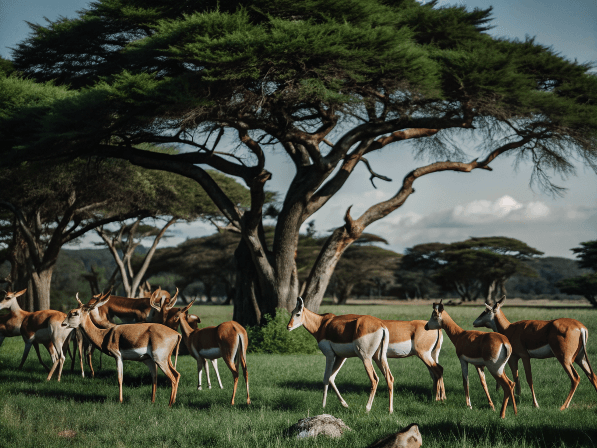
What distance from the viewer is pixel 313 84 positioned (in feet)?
42.5

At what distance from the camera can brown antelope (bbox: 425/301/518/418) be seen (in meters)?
7.37

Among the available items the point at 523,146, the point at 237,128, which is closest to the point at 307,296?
the point at 237,128

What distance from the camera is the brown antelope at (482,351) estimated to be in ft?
24.2

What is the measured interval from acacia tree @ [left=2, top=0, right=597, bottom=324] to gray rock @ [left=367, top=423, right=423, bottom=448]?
918cm

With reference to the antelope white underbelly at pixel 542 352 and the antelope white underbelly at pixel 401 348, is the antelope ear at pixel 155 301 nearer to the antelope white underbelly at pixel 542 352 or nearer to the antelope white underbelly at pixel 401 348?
the antelope white underbelly at pixel 401 348

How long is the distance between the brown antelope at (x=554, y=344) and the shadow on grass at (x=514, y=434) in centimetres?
141

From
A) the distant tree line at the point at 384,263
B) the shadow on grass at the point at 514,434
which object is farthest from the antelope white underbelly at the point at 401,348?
the distant tree line at the point at 384,263

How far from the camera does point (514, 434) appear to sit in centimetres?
625

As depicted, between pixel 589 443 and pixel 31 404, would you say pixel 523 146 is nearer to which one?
pixel 589 443

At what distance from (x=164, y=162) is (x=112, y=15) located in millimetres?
4185

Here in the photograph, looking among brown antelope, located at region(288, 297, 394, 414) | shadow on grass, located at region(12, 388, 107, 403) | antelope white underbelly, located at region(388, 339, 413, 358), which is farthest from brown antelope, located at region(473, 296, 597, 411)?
shadow on grass, located at region(12, 388, 107, 403)

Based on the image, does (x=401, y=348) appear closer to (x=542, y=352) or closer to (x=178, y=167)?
(x=542, y=352)

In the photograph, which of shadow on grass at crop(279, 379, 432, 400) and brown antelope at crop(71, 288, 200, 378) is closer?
shadow on grass at crop(279, 379, 432, 400)

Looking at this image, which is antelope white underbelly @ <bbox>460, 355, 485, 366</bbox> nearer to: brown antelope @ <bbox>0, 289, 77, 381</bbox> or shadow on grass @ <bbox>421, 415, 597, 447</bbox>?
shadow on grass @ <bbox>421, 415, 597, 447</bbox>
